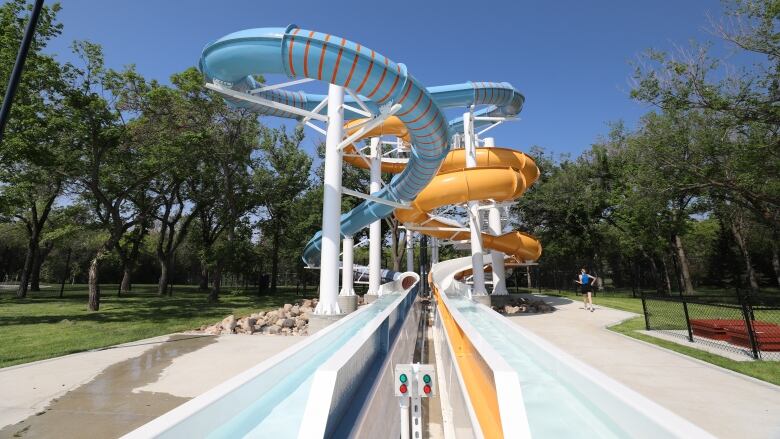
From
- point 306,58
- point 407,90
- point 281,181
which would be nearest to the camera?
point 306,58

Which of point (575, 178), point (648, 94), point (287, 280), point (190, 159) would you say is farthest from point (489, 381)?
point (287, 280)

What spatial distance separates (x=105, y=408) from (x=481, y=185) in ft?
37.1

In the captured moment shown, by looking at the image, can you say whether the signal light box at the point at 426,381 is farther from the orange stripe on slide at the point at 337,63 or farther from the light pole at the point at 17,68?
the orange stripe on slide at the point at 337,63

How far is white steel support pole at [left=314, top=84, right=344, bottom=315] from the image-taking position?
10.3 m

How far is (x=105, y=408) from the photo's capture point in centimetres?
462

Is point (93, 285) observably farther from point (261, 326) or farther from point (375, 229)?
point (375, 229)

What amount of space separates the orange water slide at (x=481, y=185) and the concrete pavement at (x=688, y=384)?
5.64m

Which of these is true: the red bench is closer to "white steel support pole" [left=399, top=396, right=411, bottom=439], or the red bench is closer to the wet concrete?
"white steel support pole" [left=399, top=396, right=411, bottom=439]

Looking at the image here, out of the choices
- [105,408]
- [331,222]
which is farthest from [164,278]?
[105,408]

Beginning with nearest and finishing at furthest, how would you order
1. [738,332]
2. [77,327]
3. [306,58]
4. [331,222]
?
[738,332] → [306,58] → [331,222] → [77,327]

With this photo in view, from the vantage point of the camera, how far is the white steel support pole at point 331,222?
1034 cm

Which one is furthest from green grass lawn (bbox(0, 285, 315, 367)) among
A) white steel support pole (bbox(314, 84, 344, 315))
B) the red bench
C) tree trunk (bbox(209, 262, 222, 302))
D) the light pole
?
the red bench

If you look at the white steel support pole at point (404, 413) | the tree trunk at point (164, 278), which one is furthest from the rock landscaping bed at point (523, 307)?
the tree trunk at point (164, 278)

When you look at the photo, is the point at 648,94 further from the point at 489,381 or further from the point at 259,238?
the point at 259,238
